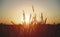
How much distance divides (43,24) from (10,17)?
0.33m

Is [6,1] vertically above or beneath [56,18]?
above

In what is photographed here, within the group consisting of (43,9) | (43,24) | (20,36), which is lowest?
(20,36)

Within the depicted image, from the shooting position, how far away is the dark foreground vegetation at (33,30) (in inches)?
66.5

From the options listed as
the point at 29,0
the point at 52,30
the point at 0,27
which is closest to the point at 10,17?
the point at 0,27

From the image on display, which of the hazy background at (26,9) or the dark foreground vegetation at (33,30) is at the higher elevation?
the hazy background at (26,9)

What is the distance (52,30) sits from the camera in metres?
1.70

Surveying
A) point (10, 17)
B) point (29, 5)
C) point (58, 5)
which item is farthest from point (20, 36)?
point (58, 5)

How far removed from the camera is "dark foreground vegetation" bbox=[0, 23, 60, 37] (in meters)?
1.69

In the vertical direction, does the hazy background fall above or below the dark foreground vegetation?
above

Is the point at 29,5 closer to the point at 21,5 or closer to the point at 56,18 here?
the point at 21,5

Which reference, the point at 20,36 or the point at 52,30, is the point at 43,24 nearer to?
the point at 52,30

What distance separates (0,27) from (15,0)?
0.31 metres

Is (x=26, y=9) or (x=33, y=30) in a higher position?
(x=26, y=9)

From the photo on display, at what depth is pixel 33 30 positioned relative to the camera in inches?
66.9
